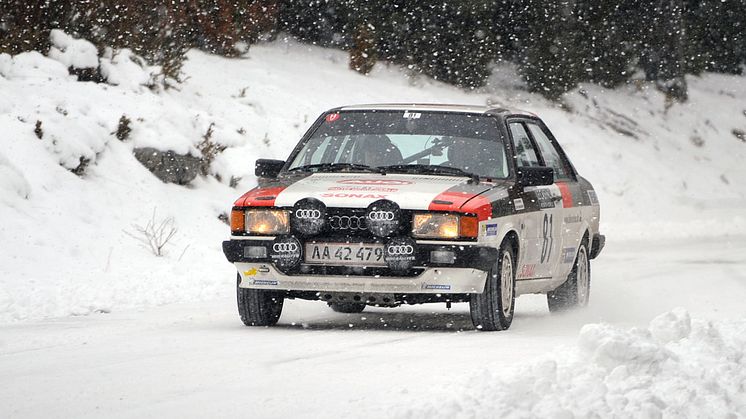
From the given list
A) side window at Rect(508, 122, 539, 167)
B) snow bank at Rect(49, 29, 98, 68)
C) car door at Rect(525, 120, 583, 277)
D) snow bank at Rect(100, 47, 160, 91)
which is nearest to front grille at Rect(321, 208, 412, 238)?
side window at Rect(508, 122, 539, 167)

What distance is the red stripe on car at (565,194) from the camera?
10578 millimetres

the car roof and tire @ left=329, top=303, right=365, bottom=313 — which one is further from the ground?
the car roof

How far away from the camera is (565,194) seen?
35.0 feet

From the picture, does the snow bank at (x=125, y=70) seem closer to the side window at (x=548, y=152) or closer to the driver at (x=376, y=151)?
the side window at (x=548, y=152)

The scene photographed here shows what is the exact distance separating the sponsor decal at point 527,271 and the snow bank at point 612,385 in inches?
103

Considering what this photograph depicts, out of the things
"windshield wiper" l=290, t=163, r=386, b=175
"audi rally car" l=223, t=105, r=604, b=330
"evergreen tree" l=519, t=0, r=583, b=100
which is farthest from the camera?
"evergreen tree" l=519, t=0, r=583, b=100

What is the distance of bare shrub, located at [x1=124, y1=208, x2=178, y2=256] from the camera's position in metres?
13.8

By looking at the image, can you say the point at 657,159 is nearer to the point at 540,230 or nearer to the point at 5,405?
the point at 540,230

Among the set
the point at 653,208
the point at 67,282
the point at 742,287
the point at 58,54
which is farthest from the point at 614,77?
the point at 67,282

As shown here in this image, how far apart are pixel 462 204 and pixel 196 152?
928 cm

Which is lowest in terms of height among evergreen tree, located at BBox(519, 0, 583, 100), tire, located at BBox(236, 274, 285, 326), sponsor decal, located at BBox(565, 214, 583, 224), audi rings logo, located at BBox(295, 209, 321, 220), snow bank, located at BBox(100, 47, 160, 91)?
tire, located at BBox(236, 274, 285, 326)

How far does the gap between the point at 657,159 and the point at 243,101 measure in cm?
1061

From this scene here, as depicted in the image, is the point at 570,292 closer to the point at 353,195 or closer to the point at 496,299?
the point at 496,299

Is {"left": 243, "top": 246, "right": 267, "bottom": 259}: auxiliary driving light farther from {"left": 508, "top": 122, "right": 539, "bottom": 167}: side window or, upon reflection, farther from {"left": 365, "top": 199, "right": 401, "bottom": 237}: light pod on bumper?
{"left": 508, "top": 122, "right": 539, "bottom": 167}: side window
